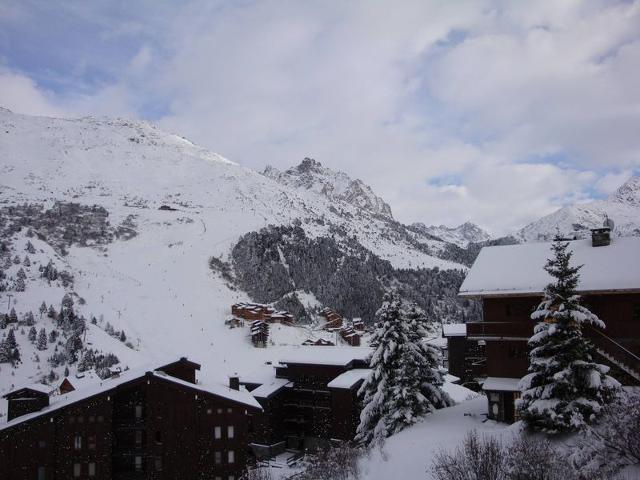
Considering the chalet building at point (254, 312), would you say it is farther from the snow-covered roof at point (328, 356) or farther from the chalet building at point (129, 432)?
the chalet building at point (129, 432)

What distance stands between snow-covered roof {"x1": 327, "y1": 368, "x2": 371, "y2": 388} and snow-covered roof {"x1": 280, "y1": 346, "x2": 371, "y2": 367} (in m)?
1.26

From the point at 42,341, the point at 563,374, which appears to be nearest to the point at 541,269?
the point at 563,374

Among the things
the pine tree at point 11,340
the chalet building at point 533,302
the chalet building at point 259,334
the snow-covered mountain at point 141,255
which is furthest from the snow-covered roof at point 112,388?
the chalet building at point 259,334

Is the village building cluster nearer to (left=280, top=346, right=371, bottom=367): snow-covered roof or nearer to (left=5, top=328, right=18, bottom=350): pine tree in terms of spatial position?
(left=280, top=346, right=371, bottom=367): snow-covered roof

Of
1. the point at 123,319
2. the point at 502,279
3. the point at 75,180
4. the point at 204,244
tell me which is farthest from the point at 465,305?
the point at 75,180

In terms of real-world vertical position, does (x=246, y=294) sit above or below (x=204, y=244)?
below

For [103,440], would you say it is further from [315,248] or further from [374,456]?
[315,248]

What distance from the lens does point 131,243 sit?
132000 mm

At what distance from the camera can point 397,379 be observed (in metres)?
32.8

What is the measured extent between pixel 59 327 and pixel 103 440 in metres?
37.3

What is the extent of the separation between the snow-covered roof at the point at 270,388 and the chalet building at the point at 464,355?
21097 millimetres

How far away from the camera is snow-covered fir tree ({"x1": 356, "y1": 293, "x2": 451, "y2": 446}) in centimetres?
3206

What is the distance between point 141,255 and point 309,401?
81555 mm

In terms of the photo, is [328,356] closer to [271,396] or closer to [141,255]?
[271,396]
